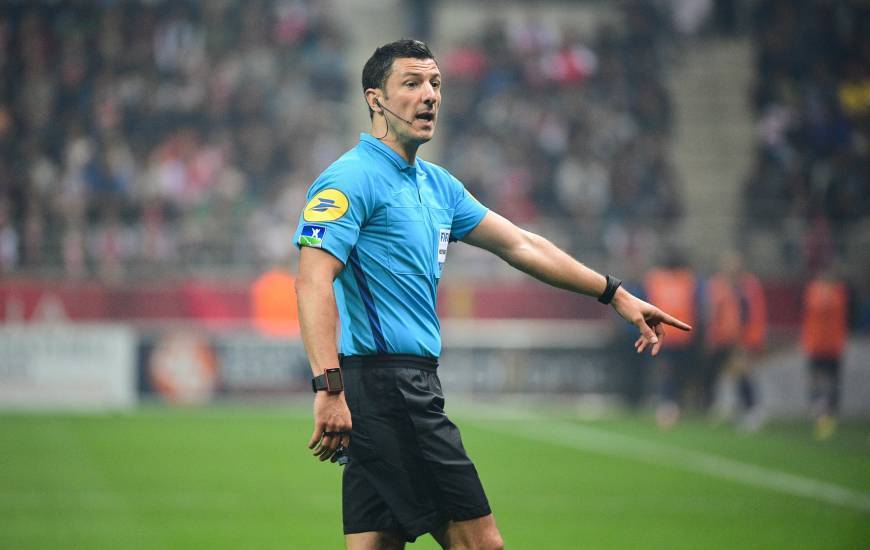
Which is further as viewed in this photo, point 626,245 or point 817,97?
point 817,97

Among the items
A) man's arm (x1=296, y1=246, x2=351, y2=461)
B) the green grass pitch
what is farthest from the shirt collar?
the green grass pitch

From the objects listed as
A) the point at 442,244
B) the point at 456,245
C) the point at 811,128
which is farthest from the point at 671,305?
the point at 442,244

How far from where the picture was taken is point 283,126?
78.4 feet

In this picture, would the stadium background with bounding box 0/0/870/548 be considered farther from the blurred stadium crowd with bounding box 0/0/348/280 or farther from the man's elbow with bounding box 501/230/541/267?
the man's elbow with bounding box 501/230/541/267

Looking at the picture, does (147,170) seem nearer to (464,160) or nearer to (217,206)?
(217,206)

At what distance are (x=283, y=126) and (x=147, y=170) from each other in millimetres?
2751

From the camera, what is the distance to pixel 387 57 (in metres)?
4.67

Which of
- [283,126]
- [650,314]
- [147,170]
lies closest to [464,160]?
[283,126]

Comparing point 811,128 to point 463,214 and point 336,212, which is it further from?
point 336,212

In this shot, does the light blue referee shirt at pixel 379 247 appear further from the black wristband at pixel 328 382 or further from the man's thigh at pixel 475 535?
the man's thigh at pixel 475 535

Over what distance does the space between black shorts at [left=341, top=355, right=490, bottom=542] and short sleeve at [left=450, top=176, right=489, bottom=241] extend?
729 mm

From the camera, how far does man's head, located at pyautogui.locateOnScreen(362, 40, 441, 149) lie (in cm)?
465

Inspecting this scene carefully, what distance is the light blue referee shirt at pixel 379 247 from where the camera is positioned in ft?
14.6

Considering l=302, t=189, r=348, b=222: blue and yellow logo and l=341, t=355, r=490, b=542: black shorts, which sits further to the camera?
l=341, t=355, r=490, b=542: black shorts
